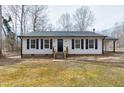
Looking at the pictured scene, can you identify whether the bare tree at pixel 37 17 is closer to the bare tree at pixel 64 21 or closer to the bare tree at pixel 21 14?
the bare tree at pixel 21 14

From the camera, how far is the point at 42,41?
2339 centimetres

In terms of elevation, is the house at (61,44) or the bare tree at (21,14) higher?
the bare tree at (21,14)

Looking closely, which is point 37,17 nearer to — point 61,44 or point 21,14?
point 21,14

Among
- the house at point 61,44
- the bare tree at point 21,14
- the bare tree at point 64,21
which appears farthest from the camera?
the bare tree at point 64,21

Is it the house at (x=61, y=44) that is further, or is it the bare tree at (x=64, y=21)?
the bare tree at (x=64, y=21)

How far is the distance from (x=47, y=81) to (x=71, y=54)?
14.0 metres

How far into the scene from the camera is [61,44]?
23.5m

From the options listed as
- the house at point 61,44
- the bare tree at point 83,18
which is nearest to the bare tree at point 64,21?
the bare tree at point 83,18

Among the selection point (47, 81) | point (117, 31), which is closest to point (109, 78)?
point (47, 81)

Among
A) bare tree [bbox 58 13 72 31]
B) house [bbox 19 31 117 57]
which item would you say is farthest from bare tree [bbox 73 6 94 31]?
house [bbox 19 31 117 57]

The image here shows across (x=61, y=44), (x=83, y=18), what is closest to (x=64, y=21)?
(x=83, y=18)

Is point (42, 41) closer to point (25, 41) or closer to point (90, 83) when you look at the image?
point (25, 41)

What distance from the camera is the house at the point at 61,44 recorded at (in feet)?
76.4

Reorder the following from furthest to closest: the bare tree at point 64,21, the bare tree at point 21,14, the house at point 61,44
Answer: the bare tree at point 64,21 → the bare tree at point 21,14 → the house at point 61,44
